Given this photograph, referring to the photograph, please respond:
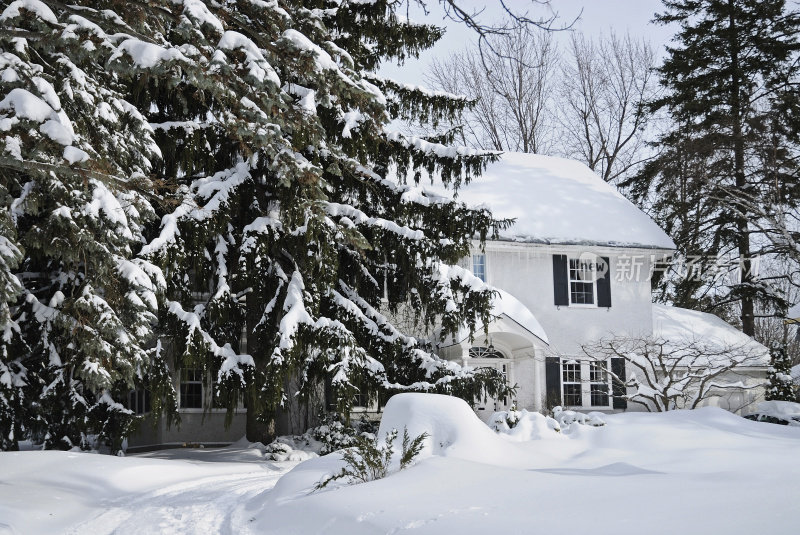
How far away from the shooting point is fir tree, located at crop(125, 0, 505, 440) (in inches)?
567

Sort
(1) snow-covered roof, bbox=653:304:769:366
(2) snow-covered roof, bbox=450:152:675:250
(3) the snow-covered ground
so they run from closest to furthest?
(3) the snow-covered ground → (2) snow-covered roof, bbox=450:152:675:250 → (1) snow-covered roof, bbox=653:304:769:366

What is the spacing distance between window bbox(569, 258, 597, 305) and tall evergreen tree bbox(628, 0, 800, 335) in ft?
24.6

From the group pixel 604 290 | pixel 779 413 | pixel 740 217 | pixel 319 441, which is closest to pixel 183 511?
pixel 319 441

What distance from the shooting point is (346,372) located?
47.6 ft

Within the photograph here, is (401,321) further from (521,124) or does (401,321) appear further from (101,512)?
(521,124)

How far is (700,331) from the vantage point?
25906 millimetres

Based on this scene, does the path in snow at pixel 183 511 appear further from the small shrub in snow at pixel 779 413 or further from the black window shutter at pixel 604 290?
the black window shutter at pixel 604 290

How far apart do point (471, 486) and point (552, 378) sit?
15871mm

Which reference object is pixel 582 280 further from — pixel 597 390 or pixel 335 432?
pixel 335 432

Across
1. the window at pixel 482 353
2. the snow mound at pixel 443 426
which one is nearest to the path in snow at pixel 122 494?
the snow mound at pixel 443 426

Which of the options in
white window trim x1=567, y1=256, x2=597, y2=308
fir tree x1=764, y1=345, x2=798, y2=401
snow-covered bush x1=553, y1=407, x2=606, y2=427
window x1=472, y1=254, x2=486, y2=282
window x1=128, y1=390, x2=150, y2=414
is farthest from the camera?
white window trim x1=567, y1=256, x2=597, y2=308

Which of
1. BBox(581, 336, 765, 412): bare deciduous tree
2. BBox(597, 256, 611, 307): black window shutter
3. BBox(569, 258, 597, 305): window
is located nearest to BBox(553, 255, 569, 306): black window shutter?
BBox(569, 258, 597, 305): window

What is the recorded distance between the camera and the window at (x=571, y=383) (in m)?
23.0

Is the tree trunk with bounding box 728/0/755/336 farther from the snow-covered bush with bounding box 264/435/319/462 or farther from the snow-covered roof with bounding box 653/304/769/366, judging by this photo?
the snow-covered bush with bounding box 264/435/319/462
